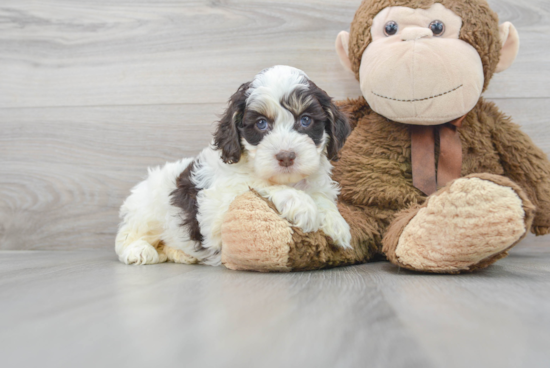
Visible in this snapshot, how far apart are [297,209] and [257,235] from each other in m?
0.15

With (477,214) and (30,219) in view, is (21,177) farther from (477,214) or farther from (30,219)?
(477,214)

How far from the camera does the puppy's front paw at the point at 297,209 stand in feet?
4.43

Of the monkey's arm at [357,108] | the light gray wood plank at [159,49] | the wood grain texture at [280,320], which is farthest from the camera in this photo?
the light gray wood plank at [159,49]

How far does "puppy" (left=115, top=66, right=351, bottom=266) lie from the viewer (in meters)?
1.37

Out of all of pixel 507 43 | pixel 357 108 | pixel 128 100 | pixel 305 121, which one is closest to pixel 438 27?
pixel 507 43

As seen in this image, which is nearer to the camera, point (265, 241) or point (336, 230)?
point (265, 241)

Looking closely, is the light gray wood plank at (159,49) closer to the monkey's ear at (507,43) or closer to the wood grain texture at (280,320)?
the monkey's ear at (507,43)

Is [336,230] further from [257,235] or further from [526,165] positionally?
[526,165]

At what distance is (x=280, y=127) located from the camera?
4.55 feet

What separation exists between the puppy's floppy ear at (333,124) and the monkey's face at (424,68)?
0.66 feet

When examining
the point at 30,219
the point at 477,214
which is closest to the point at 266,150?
the point at 477,214

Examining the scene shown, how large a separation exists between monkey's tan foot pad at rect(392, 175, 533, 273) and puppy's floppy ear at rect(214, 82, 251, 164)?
594 millimetres

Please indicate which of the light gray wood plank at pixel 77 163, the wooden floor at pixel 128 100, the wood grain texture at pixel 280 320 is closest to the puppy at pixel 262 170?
the wooden floor at pixel 128 100

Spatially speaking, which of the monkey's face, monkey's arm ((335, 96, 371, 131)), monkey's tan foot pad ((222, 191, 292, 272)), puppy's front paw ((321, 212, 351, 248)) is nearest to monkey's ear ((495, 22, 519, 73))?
the monkey's face
